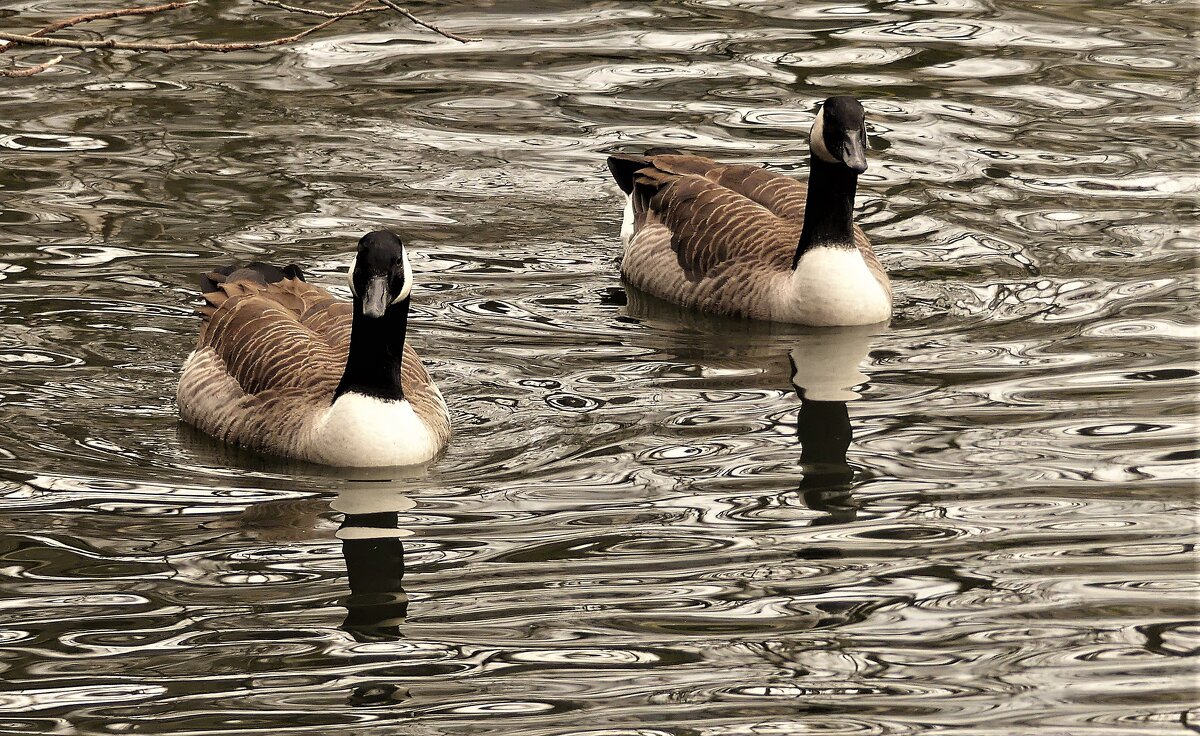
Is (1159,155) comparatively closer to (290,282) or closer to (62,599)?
(290,282)

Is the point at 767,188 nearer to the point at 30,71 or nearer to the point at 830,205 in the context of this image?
the point at 830,205

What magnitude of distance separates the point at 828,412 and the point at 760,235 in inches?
110

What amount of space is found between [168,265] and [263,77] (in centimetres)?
519

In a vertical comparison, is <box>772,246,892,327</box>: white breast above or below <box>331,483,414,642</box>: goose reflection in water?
above

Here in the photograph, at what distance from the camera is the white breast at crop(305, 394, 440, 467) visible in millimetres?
10672

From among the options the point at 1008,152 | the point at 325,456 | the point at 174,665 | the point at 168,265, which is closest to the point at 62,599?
the point at 174,665

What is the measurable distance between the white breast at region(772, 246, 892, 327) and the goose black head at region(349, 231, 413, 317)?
13.2 ft

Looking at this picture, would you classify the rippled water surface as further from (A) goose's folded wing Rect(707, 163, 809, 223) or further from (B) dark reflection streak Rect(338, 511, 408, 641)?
(A) goose's folded wing Rect(707, 163, 809, 223)

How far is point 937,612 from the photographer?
8.80m

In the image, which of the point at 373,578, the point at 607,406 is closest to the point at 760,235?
the point at 607,406

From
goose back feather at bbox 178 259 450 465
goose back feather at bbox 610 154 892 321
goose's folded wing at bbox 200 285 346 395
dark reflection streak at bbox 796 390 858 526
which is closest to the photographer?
dark reflection streak at bbox 796 390 858 526

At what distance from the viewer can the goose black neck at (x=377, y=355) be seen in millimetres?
10539

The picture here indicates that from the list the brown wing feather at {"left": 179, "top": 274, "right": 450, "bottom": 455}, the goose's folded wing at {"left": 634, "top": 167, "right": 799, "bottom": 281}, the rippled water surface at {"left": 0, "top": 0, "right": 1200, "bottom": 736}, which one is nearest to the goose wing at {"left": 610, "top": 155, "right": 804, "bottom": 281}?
the goose's folded wing at {"left": 634, "top": 167, "right": 799, "bottom": 281}

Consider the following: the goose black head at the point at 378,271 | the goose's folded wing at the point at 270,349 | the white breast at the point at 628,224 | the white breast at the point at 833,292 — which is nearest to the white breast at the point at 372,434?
the goose's folded wing at the point at 270,349
